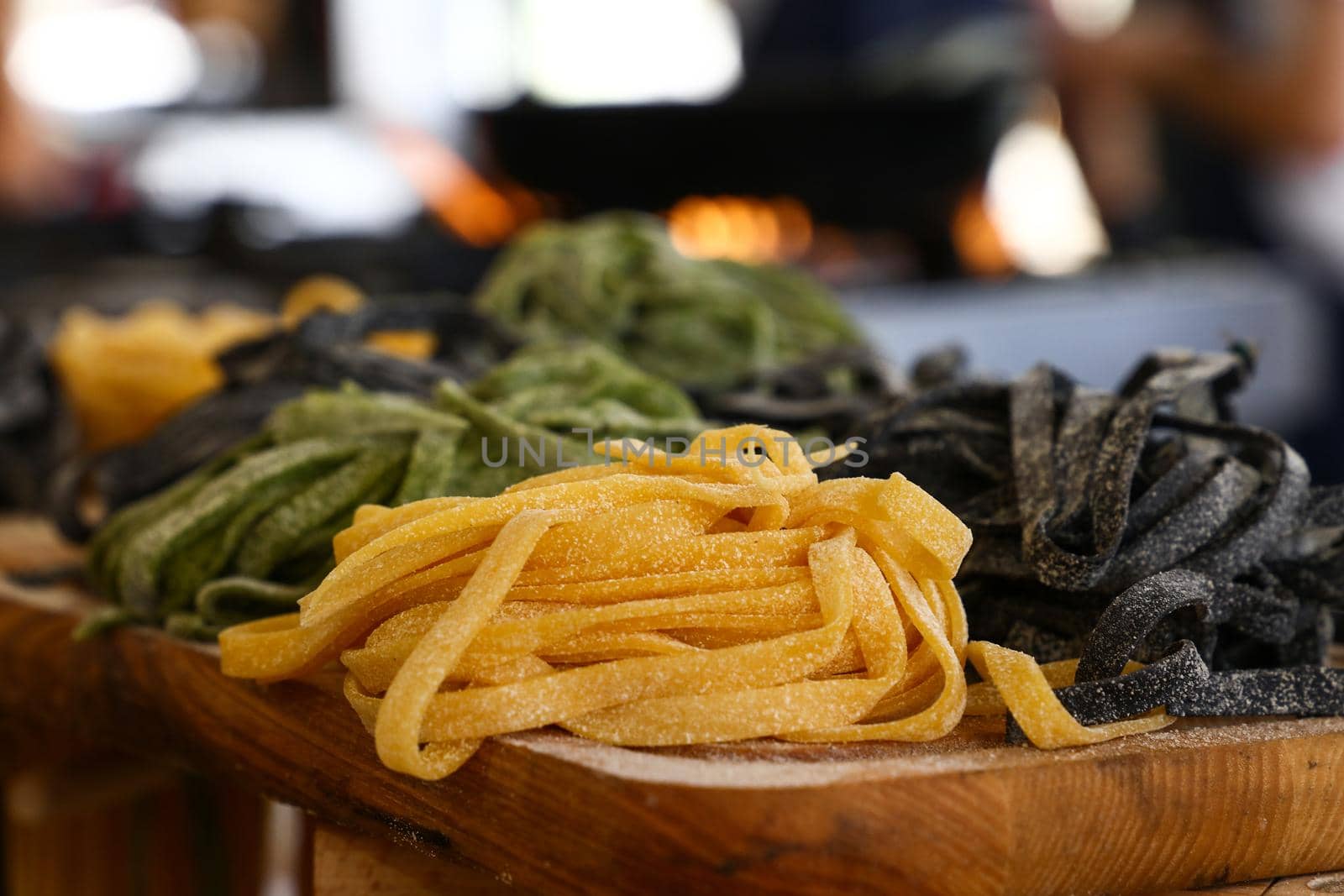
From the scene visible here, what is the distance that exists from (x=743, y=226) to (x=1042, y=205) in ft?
4.24

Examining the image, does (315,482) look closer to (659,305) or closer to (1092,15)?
(659,305)

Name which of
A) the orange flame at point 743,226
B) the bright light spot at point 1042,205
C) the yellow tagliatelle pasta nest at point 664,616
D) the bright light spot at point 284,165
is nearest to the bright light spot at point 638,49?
the orange flame at point 743,226

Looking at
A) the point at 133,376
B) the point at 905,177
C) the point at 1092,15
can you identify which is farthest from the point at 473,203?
the point at 133,376

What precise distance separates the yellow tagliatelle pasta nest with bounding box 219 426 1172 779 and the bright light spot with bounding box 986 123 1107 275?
3.98 meters

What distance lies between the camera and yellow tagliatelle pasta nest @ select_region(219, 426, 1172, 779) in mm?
877

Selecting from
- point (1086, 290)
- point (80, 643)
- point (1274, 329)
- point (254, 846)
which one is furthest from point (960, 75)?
point (80, 643)

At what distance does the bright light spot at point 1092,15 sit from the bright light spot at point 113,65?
199 inches

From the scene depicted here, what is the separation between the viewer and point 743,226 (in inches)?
191

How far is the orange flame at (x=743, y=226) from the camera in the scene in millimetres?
4715

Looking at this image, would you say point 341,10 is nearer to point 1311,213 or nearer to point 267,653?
point 1311,213

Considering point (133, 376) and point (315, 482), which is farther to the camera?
point (133, 376)

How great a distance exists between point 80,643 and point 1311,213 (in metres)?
4.41

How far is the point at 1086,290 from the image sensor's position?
13.7ft

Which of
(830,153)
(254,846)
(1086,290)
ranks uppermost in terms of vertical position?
(830,153)
